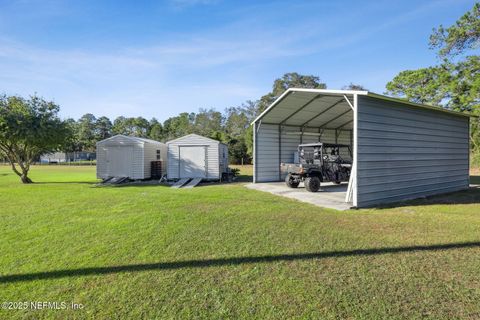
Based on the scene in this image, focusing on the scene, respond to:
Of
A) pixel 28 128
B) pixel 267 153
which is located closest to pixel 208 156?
pixel 267 153

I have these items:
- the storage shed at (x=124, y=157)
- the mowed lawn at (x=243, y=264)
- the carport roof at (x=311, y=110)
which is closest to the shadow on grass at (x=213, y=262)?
the mowed lawn at (x=243, y=264)

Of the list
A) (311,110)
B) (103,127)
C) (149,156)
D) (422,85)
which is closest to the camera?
(311,110)

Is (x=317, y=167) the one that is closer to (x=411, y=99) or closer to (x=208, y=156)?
(x=208, y=156)

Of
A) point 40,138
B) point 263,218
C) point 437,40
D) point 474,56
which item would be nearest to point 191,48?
point 263,218

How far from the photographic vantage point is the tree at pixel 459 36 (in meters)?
12.2

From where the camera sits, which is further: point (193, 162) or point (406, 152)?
point (193, 162)

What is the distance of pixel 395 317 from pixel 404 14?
1032 centimetres

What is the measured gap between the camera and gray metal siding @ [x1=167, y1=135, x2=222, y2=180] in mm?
13219

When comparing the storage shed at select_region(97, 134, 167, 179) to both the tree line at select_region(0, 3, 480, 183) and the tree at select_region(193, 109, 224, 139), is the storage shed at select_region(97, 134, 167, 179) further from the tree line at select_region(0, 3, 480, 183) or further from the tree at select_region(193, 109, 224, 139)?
the tree at select_region(193, 109, 224, 139)

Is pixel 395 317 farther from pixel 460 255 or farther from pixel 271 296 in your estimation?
pixel 460 255

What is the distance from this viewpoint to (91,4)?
20.4 ft

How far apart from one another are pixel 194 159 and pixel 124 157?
374 cm

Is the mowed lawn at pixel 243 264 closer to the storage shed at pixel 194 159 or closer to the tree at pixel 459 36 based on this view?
the storage shed at pixel 194 159

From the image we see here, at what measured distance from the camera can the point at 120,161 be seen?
13852 millimetres
